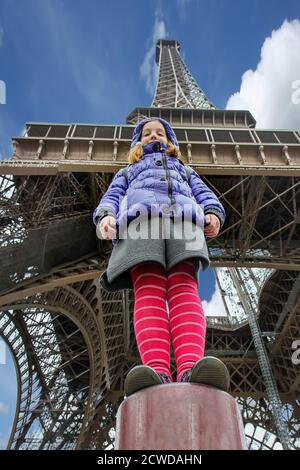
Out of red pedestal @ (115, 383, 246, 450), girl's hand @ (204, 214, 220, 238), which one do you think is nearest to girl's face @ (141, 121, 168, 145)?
girl's hand @ (204, 214, 220, 238)

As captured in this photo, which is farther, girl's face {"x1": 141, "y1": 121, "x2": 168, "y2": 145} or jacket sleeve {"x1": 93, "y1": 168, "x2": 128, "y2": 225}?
girl's face {"x1": 141, "y1": 121, "x2": 168, "y2": 145}

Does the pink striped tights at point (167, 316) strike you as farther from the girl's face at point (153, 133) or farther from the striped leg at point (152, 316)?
the girl's face at point (153, 133)

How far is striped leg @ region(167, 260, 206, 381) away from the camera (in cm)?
204

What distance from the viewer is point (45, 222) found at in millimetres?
10406

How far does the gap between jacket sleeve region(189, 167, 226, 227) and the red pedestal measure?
1.42m

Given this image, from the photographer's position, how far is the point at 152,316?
2.18m

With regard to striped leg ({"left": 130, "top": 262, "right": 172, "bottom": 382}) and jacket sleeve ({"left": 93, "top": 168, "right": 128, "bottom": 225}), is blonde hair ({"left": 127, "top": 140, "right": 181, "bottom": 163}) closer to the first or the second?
jacket sleeve ({"left": 93, "top": 168, "right": 128, "bottom": 225})

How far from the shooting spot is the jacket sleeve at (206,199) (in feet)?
9.07

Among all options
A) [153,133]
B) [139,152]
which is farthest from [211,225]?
[153,133]

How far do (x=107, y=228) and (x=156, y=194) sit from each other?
459mm

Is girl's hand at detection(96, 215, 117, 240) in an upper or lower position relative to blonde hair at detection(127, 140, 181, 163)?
lower

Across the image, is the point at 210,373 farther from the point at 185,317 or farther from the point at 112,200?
the point at 112,200

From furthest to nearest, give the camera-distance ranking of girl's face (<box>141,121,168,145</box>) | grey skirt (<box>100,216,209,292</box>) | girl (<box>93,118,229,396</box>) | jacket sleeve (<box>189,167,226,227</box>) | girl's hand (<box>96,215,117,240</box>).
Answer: girl's face (<box>141,121,168,145</box>)
jacket sleeve (<box>189,167,226,227</box>)
girl's hand (<box>96,215,117,240</box>)
grey skirt (<box>100,216,209,292</box>)
girl (<box>93,118,229,396</box>)

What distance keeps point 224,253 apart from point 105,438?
13.5 meters
